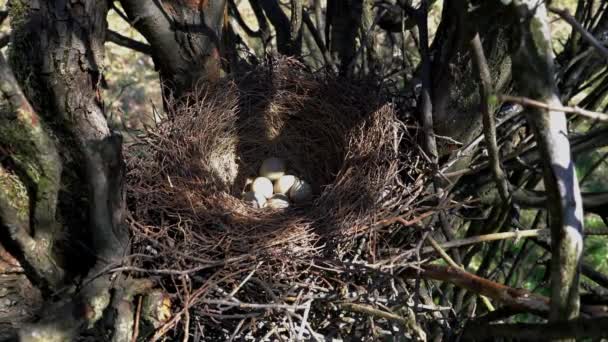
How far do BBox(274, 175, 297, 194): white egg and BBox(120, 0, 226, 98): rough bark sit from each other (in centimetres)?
62

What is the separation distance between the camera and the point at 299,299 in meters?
1.52

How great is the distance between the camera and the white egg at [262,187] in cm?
242

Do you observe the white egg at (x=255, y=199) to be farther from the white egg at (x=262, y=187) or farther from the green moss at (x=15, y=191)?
the green moss at (x=15, y=191)

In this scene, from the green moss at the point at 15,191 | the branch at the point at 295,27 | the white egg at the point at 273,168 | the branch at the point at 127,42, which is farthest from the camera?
the white egg at the point at 273,168

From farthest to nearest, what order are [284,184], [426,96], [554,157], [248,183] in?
[248,183] < [284,184] < [426,96] < [554,157]

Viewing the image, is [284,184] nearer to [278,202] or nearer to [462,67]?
[278,202]

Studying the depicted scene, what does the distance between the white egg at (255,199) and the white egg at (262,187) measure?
1cm

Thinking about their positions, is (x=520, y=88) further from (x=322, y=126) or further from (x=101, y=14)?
(x=322, y=126)

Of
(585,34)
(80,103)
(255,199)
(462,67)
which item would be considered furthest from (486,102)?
(255,199)

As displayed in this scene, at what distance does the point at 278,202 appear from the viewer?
2344 millimetres

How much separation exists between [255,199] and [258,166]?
244 millimetres

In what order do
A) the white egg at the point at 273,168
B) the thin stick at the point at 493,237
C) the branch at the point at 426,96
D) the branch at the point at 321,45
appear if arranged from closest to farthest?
the thin stick at the point at 493,237
the branch at the point at 426,96
the branch at the point at 321,45
the white egg at the point at 273,168

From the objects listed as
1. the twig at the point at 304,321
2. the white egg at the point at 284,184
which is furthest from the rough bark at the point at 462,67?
the white egg at the point at 284,184

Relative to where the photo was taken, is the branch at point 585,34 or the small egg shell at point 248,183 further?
the small egg shell at point 248,183
